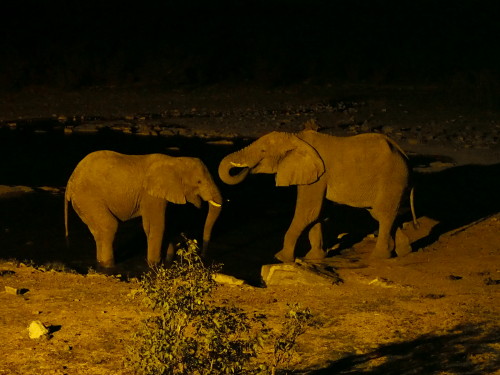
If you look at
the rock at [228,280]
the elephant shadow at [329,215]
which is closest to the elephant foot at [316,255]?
the elephant shadow at [329,215]

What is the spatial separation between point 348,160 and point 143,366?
5.43 m

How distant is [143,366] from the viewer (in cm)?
566

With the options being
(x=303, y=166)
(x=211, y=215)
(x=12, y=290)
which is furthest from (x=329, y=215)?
(x=12, y=290)

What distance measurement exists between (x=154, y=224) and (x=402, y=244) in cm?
259

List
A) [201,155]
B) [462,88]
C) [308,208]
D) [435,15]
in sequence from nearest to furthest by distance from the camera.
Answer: [308,208] → [201,155] → [462,88] → [435,15]

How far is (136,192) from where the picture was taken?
10.9 metres

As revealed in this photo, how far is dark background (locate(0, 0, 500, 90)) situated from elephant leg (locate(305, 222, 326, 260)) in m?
17.0

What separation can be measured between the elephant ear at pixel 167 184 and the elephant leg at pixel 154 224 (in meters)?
0.11

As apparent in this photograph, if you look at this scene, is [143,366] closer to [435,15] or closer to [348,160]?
[348,160]

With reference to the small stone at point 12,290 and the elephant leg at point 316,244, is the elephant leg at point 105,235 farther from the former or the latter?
the small stone at point 12,290

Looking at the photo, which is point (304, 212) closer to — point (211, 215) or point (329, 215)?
point (211, 215)

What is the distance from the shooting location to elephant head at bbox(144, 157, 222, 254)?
1070 centimetres

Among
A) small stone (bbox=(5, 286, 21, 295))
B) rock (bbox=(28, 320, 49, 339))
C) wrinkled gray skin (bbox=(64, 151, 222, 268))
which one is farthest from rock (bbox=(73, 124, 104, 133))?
rock (bbox=(28, 320, 49, 339))

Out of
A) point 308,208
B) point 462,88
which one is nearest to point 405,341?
point 308,208
